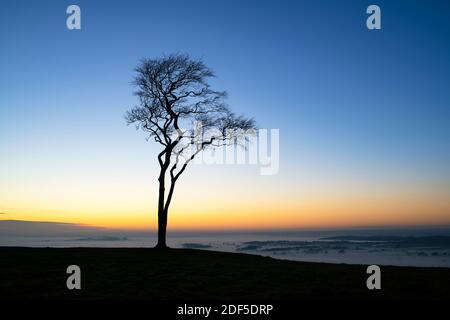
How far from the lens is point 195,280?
14.9m

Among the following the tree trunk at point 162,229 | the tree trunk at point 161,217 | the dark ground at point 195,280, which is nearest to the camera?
the dark ground at point 195,280

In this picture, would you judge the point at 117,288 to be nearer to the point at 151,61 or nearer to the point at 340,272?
the point at 340,272

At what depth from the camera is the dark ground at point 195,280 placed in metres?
12.3

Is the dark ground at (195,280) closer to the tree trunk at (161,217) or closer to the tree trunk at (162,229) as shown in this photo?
the tree trunk at (162,229)


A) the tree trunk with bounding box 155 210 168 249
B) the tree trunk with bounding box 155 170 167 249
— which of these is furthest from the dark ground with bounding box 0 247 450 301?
the tree trunk with bounding box 155 170 167 249

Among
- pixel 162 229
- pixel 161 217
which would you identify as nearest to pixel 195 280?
pixel 162 229

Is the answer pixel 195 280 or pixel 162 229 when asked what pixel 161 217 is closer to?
pixel 162 229

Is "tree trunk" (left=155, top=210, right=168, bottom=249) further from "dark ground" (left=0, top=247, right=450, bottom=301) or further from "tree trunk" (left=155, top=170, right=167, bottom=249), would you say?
"dark ground" (left=0, top=247, right=450, bottom=301)

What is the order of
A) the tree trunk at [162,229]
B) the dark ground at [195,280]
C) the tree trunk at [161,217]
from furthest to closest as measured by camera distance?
the tree trunk at [161,217]
the tree trunk at [162,229]
the dark ground at [195,280]

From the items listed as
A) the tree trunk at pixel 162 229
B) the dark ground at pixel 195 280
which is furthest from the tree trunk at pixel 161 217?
the dark ground at pixel 195 280

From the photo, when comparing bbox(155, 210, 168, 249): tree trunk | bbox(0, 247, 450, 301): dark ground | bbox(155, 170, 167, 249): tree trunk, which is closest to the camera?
bbox(0, 247, 450, 301): dark ground

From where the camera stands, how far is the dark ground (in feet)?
40.4

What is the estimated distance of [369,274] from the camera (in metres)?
15.8
